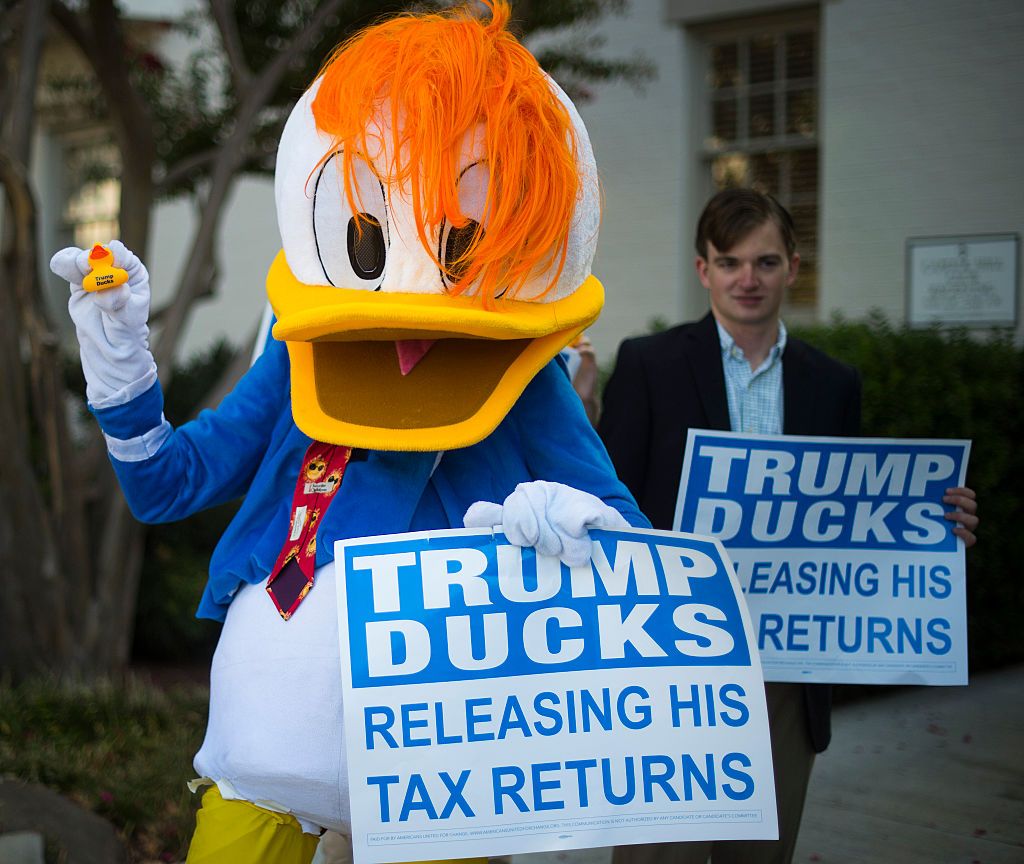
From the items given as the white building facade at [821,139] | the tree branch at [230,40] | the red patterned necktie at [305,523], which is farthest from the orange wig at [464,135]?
the white building facade at [821,139]

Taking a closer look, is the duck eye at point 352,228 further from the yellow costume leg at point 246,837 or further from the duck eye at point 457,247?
the yellow costume leg at point 246,837

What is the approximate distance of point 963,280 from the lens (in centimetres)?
788

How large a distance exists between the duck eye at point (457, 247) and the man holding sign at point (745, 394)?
1.04 m

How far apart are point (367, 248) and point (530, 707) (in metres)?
A: 0.83

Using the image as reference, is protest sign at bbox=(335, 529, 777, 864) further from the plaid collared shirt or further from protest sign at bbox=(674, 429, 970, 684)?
the plaid collared shirt

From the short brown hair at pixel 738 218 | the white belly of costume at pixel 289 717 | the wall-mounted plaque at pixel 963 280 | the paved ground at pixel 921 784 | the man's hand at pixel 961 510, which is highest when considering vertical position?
the short brown hair at pixel 738 218

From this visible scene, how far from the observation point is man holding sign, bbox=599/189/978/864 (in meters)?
2.95

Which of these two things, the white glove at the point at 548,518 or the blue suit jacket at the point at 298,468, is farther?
the blue suit jacket at the point at 298,468

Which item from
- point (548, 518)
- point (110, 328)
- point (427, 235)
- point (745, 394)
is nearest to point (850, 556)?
point (745, 394)

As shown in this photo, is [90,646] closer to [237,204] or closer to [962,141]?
[962,141]

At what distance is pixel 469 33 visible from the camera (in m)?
2.13

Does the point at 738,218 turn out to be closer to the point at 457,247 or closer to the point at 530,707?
the point at 457,247

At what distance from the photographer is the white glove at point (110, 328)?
6.79 feet

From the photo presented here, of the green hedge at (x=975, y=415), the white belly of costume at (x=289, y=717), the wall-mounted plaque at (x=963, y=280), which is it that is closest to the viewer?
the white belly of costume at (x=289, y=717)
